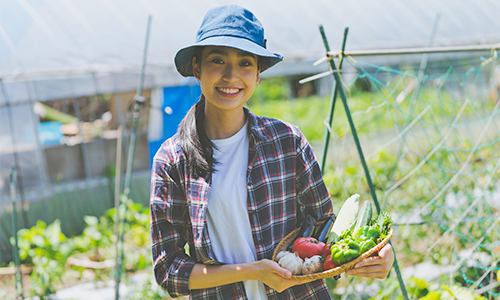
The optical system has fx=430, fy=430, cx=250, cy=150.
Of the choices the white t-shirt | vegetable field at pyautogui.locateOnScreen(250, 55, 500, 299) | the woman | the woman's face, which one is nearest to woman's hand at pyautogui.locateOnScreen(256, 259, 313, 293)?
the woman

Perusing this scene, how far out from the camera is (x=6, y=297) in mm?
3062

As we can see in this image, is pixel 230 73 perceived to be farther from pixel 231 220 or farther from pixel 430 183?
pixel 430 183

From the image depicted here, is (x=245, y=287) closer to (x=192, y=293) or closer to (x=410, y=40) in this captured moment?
(x=192, y=293)

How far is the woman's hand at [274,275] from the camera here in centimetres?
112

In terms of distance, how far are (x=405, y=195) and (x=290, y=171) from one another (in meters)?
3.72

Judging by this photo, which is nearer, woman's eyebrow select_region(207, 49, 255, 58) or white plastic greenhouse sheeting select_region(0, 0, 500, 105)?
woman's eyebrow select_region(207, 49, 255, 58)

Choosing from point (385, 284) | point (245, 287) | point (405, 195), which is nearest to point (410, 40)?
point (405, 195)

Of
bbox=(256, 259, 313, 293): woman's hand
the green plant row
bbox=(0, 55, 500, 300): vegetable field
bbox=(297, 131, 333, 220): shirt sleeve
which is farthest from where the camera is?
the green plant row

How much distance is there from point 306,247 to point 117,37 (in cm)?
311

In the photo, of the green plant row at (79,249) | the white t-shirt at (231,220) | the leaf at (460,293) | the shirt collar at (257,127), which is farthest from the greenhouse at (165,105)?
the white t-shirt at (231,220)

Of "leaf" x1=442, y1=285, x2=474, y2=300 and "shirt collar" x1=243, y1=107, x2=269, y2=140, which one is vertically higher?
"shirt collar" x1=243, y1=107, x2=269, y2=140

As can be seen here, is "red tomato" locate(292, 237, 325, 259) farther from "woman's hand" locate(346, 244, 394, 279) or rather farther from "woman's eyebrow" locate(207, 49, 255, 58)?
"woman's eyebrow" locate(207, 49, 255, 58)

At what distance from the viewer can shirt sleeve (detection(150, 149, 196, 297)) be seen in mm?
1199

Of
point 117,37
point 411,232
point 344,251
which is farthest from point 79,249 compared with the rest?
point 344,251
